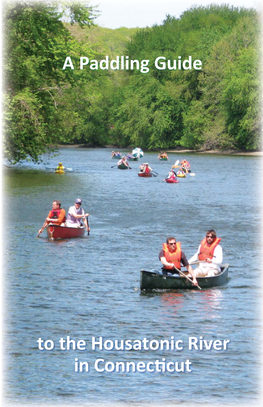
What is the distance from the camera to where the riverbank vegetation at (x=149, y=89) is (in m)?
44.2

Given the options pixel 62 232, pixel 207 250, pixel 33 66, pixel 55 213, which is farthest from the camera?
pixel 33 66

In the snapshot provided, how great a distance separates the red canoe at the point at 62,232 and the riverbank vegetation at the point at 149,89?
1656cm

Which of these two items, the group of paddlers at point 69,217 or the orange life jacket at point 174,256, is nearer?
the orange life jacket at point 174,256

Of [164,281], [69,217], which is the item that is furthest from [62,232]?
[164,281]

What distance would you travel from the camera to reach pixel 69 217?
2792cm

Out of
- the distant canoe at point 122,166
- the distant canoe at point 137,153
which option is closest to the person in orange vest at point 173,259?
the distant canoe at point 122,166

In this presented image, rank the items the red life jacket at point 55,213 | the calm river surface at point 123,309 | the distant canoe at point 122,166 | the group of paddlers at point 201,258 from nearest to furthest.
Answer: the calm river surface at point 123,309, the group of paddlers at point 201,258, the red life jacket at point 55,213, the distant canoe at point 122,166

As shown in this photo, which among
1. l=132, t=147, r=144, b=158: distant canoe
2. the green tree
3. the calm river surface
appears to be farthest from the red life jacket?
l=132, t=147, r=144, b=158: distant canoe

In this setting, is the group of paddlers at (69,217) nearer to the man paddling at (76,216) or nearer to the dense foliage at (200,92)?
the man paddling at (76,216)

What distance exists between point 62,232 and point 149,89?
251ft

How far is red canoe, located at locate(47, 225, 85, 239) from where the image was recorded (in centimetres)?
2672

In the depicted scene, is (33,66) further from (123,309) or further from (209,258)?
(123,309)

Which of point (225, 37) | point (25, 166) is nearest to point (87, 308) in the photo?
point (25, 166)

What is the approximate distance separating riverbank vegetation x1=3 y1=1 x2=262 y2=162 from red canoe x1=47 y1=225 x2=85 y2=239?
16560mm
